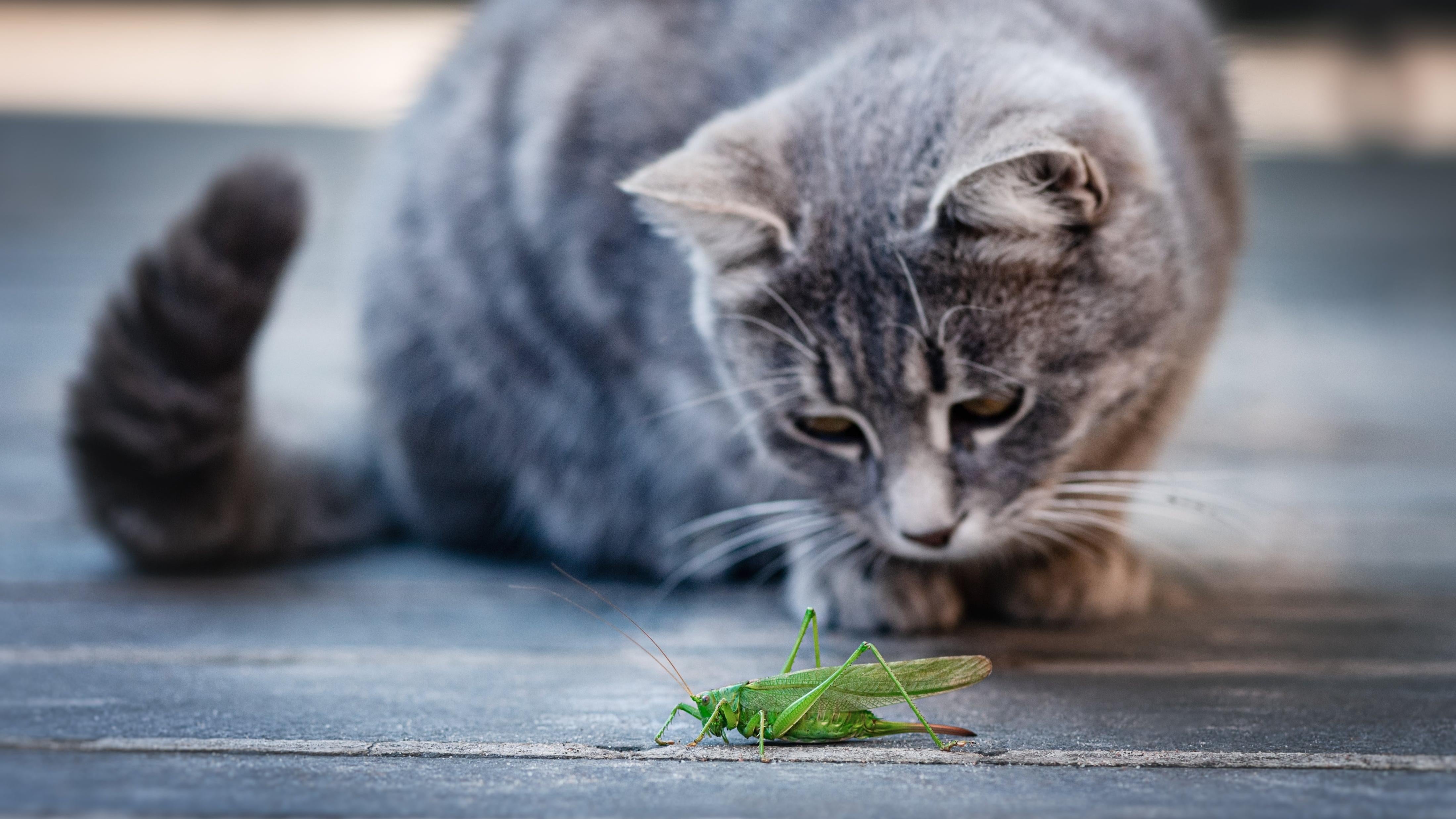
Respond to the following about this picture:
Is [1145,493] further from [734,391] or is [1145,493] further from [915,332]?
[734,391]

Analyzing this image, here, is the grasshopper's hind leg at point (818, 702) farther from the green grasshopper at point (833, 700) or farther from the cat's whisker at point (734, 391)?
the cat's whisker at point (734, 391)

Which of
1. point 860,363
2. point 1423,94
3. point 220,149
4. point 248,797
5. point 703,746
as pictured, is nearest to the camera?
point 248,797

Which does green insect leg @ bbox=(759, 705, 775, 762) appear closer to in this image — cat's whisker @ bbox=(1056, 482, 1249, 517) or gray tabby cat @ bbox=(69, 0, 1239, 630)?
gray tabby cat @ bbox=(69, 0, 1239, 630)

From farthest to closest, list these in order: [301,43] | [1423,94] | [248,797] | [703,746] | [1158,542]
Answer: [301,43] < [1423,94] < [1158,542] < [703,746] < [248,797]

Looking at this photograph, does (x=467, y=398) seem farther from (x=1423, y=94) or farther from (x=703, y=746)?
(x=1423, y=94)

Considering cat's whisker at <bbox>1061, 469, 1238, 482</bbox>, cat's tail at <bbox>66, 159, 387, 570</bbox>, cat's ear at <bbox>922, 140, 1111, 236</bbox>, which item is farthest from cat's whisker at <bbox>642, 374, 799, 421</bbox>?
cat's tail at <bbox>66, 159, 387, 570</bbox>

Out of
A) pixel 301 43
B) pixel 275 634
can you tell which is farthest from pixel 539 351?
pixel 301 43

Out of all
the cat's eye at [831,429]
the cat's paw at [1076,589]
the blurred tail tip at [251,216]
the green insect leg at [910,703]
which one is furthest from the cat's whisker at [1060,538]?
the blurred tail tip at [251,216]
